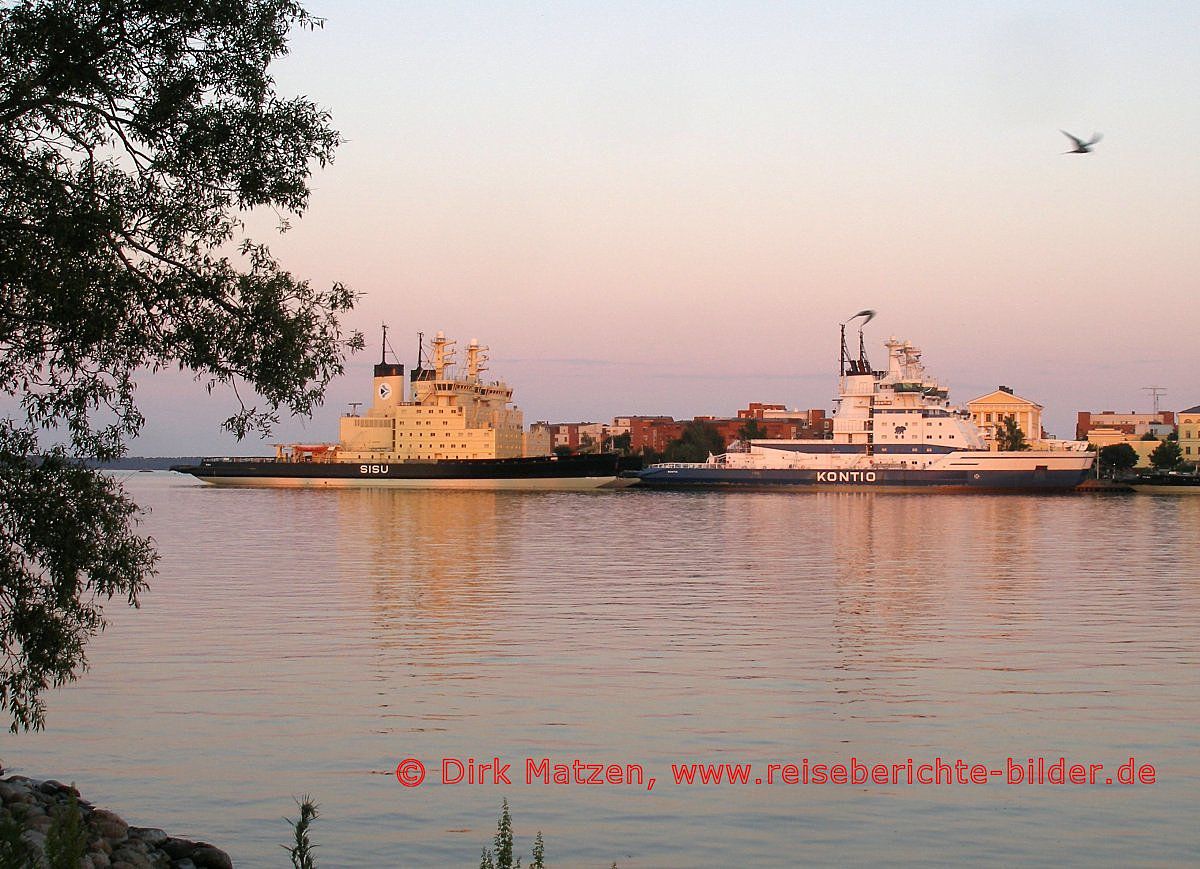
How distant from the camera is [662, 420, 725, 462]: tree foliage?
436ft

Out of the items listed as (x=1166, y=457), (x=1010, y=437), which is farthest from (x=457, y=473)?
(x=1166, y=457)

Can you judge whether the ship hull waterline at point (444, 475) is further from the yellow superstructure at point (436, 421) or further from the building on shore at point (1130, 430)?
the building on shore at point (1130, 430)

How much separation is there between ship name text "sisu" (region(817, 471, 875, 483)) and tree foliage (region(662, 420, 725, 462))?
141ft

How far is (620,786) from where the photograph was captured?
10.2 metres

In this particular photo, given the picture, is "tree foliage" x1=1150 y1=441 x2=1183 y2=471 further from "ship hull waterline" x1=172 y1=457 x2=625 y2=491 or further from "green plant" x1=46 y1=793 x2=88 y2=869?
"green plant" x1=46 y1=793 x2=88 y2=869

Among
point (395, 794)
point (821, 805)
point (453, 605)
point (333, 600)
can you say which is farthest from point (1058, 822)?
point (333, 600)

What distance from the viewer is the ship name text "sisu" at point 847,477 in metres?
86.9

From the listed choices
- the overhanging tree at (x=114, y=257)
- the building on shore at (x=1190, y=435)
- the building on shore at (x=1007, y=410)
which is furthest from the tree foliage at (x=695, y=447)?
the overhanging tree at (x=114, y=257)

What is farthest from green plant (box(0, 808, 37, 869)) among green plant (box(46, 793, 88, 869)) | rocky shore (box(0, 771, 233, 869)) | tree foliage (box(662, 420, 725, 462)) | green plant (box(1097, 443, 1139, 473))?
green plant (box(1097, 443, 1139, 473))

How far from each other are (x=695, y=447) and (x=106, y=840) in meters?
128

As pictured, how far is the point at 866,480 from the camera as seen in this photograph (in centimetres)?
8681

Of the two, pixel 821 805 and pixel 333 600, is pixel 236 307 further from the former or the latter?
pixel 333 600

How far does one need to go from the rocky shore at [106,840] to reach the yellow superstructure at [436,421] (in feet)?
273

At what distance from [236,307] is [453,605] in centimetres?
1310
